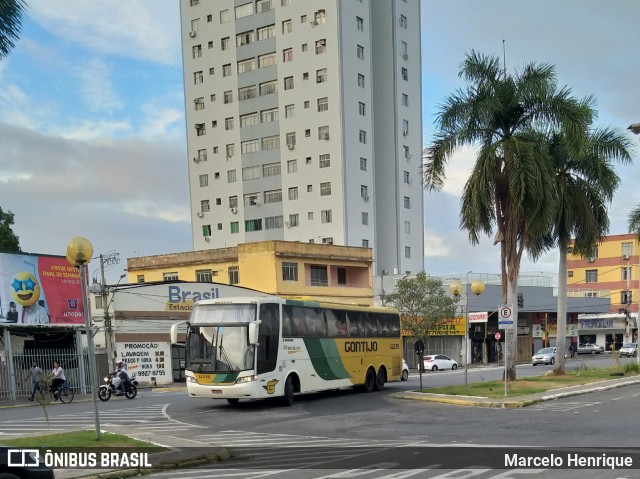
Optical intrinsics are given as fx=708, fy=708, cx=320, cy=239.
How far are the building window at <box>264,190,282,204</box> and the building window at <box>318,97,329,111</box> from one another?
9.80 metres

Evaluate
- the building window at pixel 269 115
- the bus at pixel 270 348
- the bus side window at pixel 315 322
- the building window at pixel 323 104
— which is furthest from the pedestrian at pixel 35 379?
the building window at pixel 269 115

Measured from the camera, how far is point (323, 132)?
7069 cm

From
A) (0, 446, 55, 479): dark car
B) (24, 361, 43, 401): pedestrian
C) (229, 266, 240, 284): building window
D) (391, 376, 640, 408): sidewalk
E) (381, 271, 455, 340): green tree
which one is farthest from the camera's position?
(229, 266, 240, 284): building window

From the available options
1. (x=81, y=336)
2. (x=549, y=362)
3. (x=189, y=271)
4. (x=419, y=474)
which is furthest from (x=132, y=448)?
(x=549, y=362)

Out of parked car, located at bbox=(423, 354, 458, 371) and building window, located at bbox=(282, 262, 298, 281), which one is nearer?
building window, located at bbox=(282, 262, 298, 281)

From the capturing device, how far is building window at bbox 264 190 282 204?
74438 mm

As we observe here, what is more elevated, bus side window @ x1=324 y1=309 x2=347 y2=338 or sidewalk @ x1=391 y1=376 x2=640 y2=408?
bus side window @ x1=324 y1=309 x2=347 y2=338

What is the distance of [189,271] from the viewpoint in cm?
5903

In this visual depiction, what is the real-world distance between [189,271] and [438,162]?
3460 cm

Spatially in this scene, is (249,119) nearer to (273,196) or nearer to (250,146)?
(250,146)

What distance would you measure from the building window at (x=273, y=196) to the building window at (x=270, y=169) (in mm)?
1838

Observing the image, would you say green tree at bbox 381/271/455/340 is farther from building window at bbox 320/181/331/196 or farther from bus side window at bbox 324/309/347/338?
bus side window at bbox 324/309/347/338

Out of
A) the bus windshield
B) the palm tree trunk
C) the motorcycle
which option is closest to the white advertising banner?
the motorcycle

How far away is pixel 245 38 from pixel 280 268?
34525 mm
